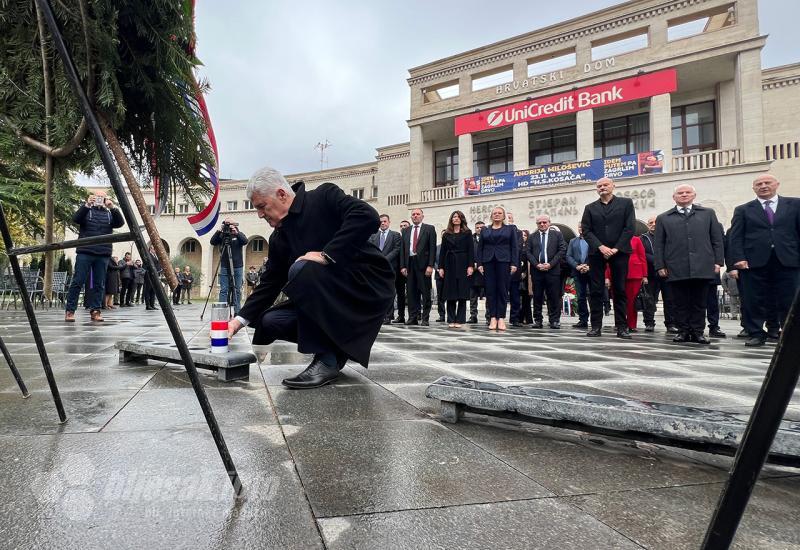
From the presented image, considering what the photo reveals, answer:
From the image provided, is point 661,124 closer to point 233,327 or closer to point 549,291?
point 549,291

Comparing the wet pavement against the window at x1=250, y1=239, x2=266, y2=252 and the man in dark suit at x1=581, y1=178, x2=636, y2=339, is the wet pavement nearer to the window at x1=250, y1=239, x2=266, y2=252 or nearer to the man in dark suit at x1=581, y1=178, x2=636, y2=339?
the man in dark suit at x1=581, y1=178, x2=636, y2=339

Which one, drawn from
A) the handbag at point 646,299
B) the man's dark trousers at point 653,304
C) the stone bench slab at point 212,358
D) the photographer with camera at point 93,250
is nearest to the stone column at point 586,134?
the man's dark trousers at point 653,304

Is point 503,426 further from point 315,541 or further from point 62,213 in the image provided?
point 62,213

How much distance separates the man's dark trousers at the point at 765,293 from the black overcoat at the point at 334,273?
5.34 metres

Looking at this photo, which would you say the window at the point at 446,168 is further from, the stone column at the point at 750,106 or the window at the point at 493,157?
the stone column at the point at 750,106

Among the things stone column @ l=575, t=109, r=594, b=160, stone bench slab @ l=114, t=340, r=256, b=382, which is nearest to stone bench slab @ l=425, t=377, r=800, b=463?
stone bench slab @ l=114, t=340, r=256, b=382

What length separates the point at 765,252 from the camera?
547 centimetres

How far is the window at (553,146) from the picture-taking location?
22.5 meters

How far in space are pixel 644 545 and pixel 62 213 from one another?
981cm

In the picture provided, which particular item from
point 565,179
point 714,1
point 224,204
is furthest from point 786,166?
point 224,204

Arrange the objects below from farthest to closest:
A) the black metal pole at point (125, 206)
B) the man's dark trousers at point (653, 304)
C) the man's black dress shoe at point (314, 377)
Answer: the man's dark trousers at point (653, 304), the man's black dress shoe at point (314, 377), the black metal pole at point (125, 206)

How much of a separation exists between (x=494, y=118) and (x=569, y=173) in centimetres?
505

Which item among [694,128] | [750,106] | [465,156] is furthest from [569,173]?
[750,106]

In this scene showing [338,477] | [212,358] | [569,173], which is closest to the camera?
[338,477]
